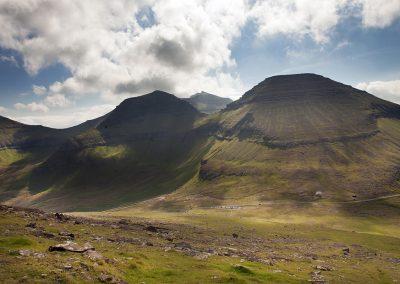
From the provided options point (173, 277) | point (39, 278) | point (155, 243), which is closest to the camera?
point (39, 278)

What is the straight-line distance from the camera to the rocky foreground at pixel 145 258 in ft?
128

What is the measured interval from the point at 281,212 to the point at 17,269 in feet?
530

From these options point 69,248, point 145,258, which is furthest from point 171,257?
point 69,248

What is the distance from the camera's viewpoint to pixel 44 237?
56.2 meters

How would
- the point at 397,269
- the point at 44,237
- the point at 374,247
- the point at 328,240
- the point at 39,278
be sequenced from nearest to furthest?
the point at 39,278
the point at 44,237
the point at 397,269
the point at 374,247
the point at 328,240

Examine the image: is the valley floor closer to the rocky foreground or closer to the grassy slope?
the rocky foreground

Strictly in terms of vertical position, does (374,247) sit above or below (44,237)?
below

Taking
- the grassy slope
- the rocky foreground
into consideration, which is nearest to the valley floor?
the rocky foreground

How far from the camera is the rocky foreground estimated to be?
3909 cm

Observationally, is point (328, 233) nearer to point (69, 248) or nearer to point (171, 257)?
point (171, 257)

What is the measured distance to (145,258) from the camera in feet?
166

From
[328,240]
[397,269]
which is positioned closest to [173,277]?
[397,269]

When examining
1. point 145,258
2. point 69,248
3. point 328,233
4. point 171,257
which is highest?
point 69,248

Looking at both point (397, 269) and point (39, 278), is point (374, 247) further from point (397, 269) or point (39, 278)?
point (39, 278)
